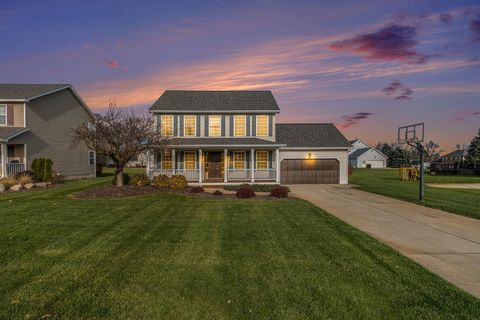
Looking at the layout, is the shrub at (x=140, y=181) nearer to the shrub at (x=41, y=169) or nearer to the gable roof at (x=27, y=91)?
the gable roof at (x=27, y=91)

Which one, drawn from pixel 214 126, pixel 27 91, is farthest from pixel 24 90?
pixel 214 126

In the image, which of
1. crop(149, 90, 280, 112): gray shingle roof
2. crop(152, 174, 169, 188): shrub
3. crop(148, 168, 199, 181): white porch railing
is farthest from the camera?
crop(149, 90, 280, 112): gray shingle roof

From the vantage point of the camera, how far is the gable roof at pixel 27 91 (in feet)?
74.2

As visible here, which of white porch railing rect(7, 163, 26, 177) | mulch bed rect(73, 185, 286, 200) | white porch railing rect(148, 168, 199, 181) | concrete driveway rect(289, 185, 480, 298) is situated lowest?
concrete driveway rect(289, 185, 480, 298)

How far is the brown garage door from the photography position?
25156 millimetres

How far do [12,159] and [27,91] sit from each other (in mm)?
5704

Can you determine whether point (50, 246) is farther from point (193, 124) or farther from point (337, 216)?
point (193, 124)

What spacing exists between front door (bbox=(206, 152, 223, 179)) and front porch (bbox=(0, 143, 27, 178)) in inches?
548

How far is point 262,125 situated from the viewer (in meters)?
24.4

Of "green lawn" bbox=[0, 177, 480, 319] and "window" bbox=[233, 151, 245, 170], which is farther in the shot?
"window" bbox=[233, 151, 245, 170]

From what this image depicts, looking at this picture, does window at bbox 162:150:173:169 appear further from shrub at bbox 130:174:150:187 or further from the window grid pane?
shrub at bbox 130:174:150:187

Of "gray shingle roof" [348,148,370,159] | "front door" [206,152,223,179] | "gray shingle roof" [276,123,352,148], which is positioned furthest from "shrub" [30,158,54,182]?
"gray shingle roof" [348,148,370,159]

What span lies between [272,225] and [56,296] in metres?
6.30

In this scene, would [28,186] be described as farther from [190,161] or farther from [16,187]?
[190,161]
